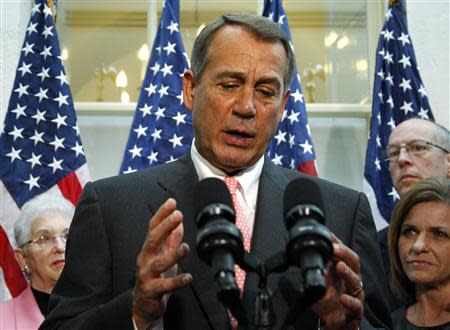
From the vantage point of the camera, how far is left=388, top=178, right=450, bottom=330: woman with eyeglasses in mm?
3066

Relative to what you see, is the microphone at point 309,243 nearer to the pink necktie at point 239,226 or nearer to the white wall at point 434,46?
the pink necktie at point 239,226

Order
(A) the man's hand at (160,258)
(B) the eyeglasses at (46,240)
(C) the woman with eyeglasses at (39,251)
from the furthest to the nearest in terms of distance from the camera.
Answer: (B) the eyeglasses at (46,240) < (C) the woman with eyeglasses at (39,251) < (A) the man's hand at (160,258)

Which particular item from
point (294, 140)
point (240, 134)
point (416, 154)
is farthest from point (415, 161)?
point (240, 134)

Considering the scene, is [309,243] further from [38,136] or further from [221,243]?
[38,136]

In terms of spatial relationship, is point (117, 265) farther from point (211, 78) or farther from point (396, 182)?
point (396, 182)

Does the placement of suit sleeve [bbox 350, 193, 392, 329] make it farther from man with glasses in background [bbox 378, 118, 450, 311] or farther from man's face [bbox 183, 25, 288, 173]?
man with glasses in background [bbox 378, 118, 450, 311]

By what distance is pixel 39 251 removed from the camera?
3844 mm

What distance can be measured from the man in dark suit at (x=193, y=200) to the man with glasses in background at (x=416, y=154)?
187 cm

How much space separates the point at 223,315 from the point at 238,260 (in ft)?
1.64

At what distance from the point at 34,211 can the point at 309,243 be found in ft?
9.28

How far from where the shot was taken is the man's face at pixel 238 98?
6.86 ft

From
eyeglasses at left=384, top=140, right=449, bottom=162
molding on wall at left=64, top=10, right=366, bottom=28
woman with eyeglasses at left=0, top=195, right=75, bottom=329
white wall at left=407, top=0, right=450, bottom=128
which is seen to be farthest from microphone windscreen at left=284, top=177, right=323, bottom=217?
molding on wall at left=64, top=10, right=366, bottom=28

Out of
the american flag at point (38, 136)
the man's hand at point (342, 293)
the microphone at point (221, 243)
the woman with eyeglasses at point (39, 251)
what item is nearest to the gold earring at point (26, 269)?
the woman with eyeglasses at point (39, 251)

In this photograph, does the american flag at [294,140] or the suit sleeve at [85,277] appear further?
the american flag at [294,140]
